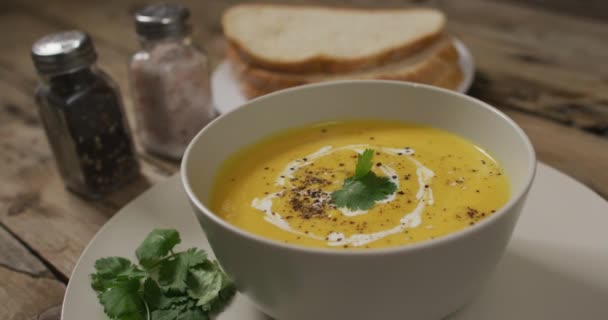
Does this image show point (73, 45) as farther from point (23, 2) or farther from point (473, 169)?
point (23, 2)

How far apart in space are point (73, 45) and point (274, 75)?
72 centimetres

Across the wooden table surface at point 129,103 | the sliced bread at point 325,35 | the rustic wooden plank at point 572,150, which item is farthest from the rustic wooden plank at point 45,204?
the rustic wooden plank at point 572,150

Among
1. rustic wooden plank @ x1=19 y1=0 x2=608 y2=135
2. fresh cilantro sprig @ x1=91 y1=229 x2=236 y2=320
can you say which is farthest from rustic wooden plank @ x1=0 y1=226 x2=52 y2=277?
rustic wooden plank @ x1=19 y1=0 x2=608 y2=135

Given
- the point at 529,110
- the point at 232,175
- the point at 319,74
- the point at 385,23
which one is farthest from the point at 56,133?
the point at 529,110

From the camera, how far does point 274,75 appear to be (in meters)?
2.14

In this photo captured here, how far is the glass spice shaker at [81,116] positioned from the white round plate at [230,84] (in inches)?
15.1

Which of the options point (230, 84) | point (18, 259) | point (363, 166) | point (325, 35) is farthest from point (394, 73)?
point (18, 259)

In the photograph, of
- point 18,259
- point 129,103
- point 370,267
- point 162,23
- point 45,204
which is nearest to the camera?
point 370,267

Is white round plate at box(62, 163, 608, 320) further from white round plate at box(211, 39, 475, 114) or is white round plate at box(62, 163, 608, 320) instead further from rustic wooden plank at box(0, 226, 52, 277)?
white round plate at box(211, 39, 475, 114)

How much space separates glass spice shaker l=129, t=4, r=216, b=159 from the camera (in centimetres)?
189

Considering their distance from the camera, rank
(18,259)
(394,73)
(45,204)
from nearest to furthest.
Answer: (18,259), (45,204), (394,73)

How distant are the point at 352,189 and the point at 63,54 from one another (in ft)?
3.02

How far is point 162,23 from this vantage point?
1856mm

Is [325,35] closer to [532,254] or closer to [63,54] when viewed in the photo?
[63,54]
